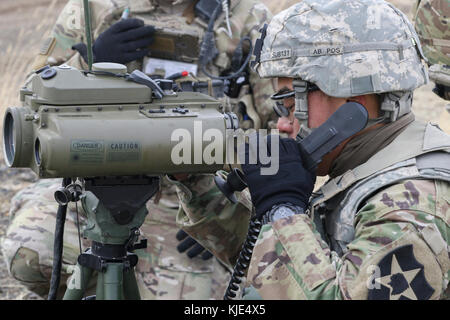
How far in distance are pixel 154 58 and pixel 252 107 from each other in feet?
2.21

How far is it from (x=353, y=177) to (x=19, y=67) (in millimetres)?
8566

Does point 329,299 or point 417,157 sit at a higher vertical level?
point 417,157

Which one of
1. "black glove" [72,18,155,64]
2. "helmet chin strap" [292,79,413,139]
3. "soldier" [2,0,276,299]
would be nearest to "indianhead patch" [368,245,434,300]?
"helmet chin strap" [292,79,413,139]

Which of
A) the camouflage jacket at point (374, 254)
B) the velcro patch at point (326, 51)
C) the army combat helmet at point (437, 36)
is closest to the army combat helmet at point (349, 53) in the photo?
the velcro patch at point (326, 51)

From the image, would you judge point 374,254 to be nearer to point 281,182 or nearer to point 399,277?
point 399,277

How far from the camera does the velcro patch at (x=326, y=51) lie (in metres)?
2.93

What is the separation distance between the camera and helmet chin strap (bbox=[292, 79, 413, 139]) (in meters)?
2.96

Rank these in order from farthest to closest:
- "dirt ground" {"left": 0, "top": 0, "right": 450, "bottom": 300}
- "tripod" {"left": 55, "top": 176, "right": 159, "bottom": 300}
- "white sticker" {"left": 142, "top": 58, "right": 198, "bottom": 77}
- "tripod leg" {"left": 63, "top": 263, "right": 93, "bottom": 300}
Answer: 1. "dirt ground" {"left": 0, "top": 0, "right": 450, "bottom": 300}
2. "white sticker" {"left": 142, "top": 58, "right": 198, "bottom": 77}
3. "tripod leg" {"left": 63, "top": 263, "right": 93, "bottom": 300}
4. "tripod" {"left": 55, "top": 176, "right": 159, "bottom": 300}

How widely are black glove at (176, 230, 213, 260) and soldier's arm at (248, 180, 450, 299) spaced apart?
1.90 m

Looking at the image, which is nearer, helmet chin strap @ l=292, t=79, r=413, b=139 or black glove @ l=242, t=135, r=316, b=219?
black glove @ l=242, t=135, r=316, b=219

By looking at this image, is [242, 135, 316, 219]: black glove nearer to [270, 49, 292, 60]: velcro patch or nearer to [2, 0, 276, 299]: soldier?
[270, 49, 292, 60]: velcro patch

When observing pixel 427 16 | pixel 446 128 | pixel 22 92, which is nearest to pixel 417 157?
pixel 22 92

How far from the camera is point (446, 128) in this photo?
535 centimetres

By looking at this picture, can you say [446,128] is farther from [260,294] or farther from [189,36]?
[260,294]
